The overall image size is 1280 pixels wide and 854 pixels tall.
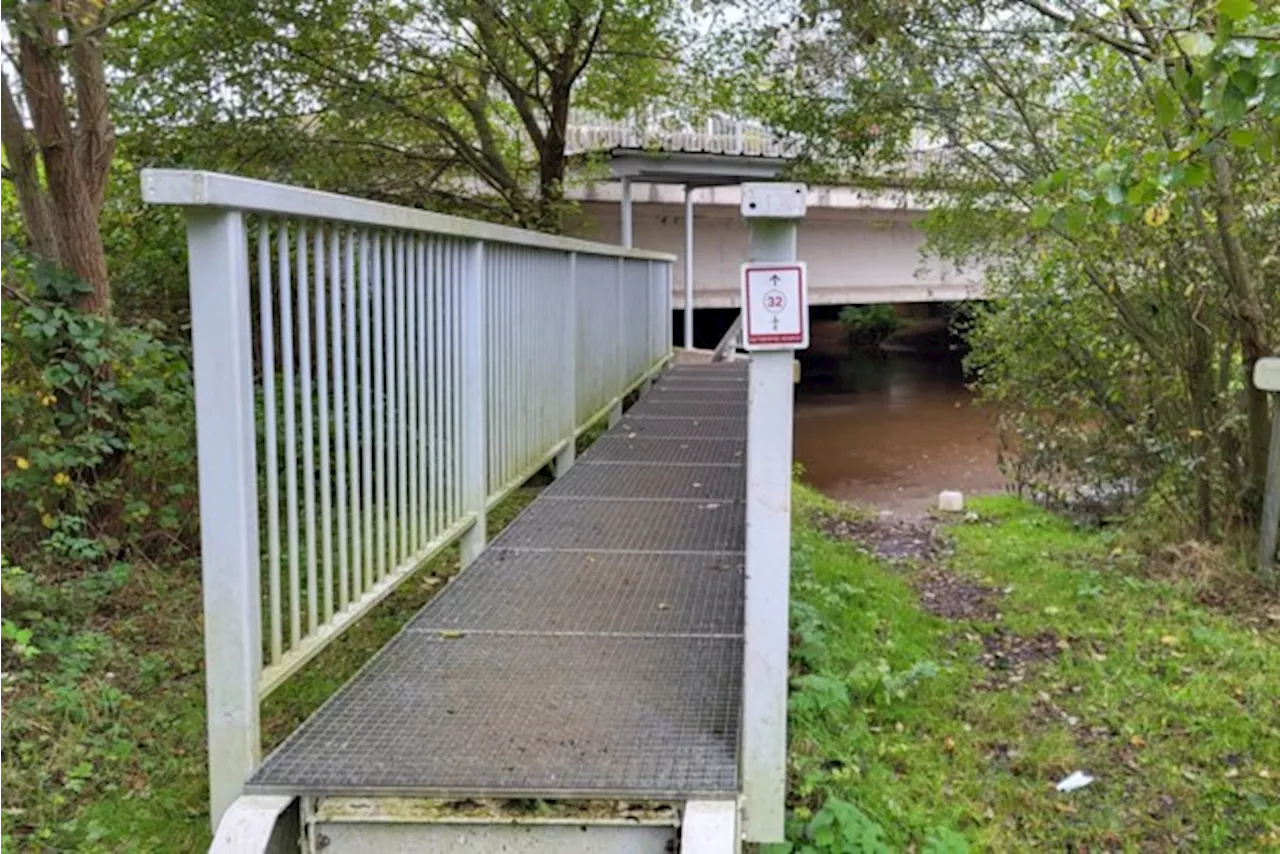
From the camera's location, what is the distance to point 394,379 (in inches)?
121

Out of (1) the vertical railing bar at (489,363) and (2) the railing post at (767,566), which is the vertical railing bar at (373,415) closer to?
(1) the vertical railing bar at (489,363)

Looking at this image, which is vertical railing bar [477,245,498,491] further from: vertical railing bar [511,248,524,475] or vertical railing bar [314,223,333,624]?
vertical railing bar [314,223,333,624]

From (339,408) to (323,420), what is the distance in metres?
0.08

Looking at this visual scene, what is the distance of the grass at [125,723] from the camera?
102 inches

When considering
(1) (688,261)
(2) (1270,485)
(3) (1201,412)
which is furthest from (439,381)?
(1) (688,261)

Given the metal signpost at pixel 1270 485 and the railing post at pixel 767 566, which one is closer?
the railing post at pixel 767 566

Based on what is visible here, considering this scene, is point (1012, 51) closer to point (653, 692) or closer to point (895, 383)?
point (653, 692)

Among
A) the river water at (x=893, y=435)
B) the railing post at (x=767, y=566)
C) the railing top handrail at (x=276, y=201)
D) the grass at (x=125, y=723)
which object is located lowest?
the river water at (x=893, y=435)

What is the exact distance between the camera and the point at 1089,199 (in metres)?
3.36

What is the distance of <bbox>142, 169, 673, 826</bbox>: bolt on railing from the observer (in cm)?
215

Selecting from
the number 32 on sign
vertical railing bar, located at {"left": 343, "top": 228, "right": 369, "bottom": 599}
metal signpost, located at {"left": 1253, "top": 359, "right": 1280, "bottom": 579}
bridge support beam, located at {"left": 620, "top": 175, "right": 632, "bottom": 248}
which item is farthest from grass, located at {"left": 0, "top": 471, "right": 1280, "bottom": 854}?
bridge support beam, located at {"left": 620, "top": 175, "right": 632, "bottom": 248}

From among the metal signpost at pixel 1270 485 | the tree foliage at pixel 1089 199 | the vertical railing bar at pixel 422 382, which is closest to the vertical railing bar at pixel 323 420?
the vertical railing bar at pixel 422 382

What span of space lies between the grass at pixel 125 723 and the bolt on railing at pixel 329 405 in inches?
14.5

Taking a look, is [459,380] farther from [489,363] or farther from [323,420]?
[323,420]
